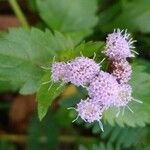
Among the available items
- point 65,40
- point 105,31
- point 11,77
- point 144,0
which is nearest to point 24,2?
point 105,31

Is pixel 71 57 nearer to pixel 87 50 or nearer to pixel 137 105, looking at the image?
pixel 87 50

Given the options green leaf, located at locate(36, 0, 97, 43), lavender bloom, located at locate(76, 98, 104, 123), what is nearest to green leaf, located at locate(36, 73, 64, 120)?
lavender bloom, located at locate(76, 98, 104, 123)

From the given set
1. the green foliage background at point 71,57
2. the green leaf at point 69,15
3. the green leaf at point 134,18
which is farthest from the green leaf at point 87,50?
the green leaf at point 134,18

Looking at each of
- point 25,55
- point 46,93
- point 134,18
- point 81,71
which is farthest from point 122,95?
point 134,18

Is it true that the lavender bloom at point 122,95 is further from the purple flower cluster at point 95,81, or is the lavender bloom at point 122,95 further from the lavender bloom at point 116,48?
the lavender bloom at point 116,48

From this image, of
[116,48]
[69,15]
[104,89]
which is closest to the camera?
[104,89]

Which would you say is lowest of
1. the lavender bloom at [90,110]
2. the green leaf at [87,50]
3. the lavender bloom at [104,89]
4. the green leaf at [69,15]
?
the lavender bloom at [90,110]
